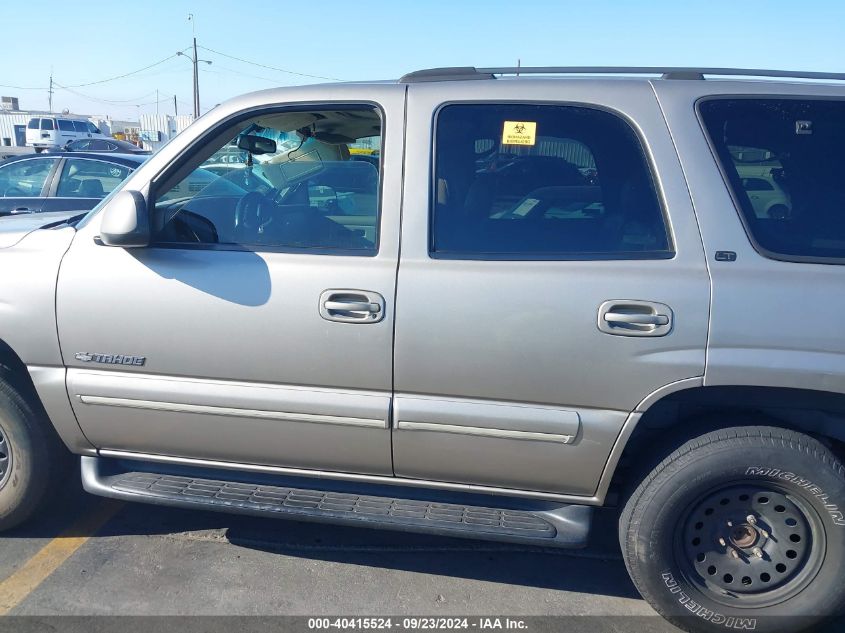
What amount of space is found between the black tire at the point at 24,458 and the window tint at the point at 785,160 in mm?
3000

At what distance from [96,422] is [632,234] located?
2.30 meters

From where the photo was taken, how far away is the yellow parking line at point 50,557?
281cm

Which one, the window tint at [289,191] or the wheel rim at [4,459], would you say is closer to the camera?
the window tint at [289,191]

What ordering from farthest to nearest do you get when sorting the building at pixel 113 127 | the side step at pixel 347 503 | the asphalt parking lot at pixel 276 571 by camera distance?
the building at pixel 113 127 → the asphalt parking lot at pixel 276 571 → the side step at pixel 347 503

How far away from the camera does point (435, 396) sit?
2596 mm

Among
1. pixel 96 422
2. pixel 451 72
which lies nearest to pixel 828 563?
pixel 451 72

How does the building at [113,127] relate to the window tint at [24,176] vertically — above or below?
above

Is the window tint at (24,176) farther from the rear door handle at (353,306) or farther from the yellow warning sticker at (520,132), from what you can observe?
the yellow warning sticker at (520,132)

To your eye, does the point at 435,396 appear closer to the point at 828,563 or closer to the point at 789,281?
the point at 789,281

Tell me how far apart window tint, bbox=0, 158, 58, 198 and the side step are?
547 centimetres

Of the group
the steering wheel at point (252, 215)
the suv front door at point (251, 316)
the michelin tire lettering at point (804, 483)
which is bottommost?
the michelin tire lettering at point (804, 483)

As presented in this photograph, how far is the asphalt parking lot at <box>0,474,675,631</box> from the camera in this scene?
9.19 feet

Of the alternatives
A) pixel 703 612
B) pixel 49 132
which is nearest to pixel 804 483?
pixel 703 612

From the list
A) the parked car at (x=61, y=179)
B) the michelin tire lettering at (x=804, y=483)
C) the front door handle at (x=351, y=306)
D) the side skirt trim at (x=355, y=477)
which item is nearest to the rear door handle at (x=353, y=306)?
the front door handle at (x=351, y=306)
